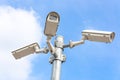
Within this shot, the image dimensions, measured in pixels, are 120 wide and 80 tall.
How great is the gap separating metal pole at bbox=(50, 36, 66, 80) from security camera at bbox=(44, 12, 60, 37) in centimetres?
28

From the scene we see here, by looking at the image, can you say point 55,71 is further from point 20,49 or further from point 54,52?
point 20,49

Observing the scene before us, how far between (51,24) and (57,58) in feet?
1.82

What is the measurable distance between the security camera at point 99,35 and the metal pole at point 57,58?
44 centimetres

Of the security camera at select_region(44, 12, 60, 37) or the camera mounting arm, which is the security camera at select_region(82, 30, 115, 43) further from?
the security camera at select_region(44, 12, 60, 37)

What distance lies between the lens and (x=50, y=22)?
5.80m

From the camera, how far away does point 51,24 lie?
580 centimetres

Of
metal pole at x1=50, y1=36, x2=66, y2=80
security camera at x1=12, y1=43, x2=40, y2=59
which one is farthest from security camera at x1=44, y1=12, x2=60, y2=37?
security camera at x1=12, y1=43, x2=40, y2=59

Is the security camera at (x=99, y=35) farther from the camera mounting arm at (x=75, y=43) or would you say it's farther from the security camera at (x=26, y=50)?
the security camera at (x=26, y=50)

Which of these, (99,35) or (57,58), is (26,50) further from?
(99,35)

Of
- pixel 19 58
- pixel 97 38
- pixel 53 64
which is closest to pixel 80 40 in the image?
pixel 97 38

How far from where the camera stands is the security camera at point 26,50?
634 centimetres

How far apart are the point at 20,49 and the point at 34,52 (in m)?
0.26

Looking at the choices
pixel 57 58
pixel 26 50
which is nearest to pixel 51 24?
pixel 57 58

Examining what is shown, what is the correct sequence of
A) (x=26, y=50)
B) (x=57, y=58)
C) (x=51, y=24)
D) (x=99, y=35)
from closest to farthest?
(x=51, y=24) → (x=57, y=58) → (x=99, y=35) → (x=26, y=50)
